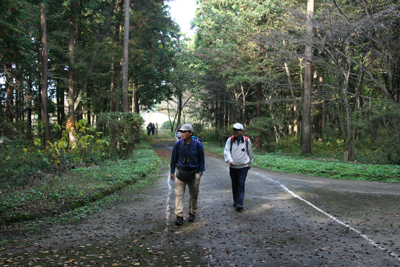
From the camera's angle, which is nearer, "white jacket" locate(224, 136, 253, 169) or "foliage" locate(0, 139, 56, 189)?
"white jacket" locate(224, 136, 253, 169)

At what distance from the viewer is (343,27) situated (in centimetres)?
1600

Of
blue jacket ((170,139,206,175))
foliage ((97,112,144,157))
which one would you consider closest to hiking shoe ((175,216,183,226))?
blue jacket ((170,139,206,175))

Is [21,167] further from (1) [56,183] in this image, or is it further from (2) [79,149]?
(2) [79,149]

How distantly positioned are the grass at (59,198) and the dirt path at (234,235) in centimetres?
58

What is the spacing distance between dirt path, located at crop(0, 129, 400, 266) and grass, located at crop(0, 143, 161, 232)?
22.7 inches

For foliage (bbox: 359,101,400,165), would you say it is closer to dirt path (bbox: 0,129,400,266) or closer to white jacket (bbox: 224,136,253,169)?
dirt path (bbox: 0,129,400,266)

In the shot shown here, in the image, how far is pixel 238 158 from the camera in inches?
296

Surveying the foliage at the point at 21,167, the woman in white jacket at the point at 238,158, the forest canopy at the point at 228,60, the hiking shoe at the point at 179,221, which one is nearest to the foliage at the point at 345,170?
the forest canopy at the point at 228,60

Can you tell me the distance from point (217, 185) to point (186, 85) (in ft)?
95.1

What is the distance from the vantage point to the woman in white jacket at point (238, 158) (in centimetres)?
746

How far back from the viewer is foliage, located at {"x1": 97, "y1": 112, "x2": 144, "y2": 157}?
1728cm

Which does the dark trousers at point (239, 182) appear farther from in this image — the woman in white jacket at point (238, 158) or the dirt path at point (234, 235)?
the dirt path at point (234, 235)

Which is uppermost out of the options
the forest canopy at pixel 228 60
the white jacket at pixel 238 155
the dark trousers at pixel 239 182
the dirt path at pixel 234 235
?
the forest canopy at pixel 228 60

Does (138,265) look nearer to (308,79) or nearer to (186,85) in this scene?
(308,79)
